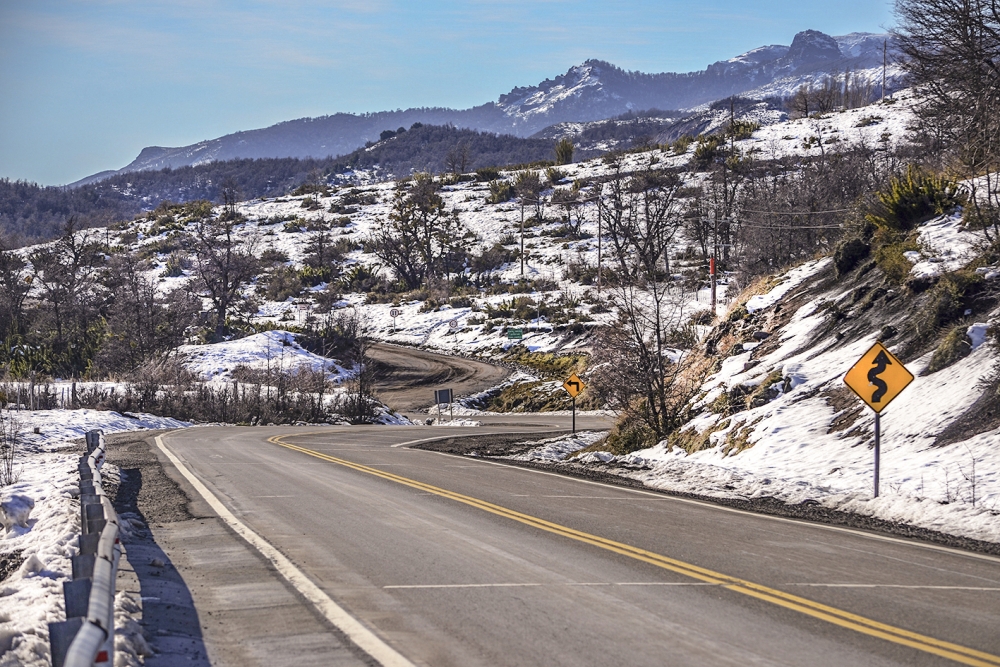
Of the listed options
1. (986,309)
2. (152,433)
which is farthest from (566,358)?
(986,309)

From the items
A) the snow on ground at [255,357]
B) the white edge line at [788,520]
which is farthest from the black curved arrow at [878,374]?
the snow on ground at [255,357]

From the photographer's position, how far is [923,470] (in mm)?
12750

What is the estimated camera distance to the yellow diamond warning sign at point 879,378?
12781mm

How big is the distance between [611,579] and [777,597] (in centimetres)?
145

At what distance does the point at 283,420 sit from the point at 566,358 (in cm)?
1918

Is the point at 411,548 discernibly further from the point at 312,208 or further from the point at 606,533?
the point at 312,208

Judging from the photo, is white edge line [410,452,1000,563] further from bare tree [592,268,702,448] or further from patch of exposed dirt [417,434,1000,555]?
bare tree [592,268,702,448]

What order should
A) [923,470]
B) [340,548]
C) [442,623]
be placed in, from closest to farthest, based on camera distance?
[442,623]
[340,548]
[923,470]

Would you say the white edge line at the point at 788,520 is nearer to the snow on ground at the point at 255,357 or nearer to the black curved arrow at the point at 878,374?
the black curved arrow at the point at 878,374

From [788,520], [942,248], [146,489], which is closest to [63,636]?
[788,520]

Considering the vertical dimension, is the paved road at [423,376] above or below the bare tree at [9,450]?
above

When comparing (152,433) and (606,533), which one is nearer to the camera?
(606,533)

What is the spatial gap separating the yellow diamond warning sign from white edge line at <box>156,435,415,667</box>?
27.0 feet

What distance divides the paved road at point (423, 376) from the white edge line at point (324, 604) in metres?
36.5
